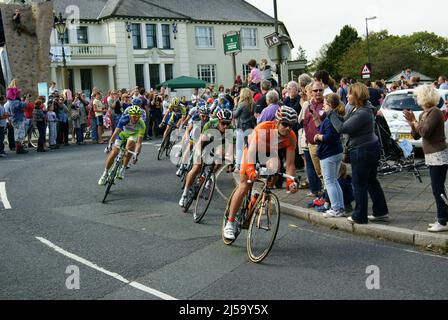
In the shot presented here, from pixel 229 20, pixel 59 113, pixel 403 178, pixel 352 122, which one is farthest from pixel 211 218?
pixel 229 20

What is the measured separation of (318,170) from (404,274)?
386 centimetres

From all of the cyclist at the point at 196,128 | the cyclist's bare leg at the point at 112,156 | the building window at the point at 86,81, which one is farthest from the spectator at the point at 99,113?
the building window at the point at 86,81

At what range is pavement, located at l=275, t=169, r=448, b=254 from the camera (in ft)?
23.4

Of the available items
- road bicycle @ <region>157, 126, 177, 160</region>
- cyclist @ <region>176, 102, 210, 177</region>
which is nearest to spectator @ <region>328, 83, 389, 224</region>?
cyclist @ <region>176, 102, 210, 177</region>

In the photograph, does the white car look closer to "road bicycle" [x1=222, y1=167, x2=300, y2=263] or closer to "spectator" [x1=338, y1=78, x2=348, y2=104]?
"spectator" [x1=338, y1=78, x2=348, y2=104]

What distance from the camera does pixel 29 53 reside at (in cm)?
3028

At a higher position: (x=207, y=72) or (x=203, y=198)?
(x=207, y=72)

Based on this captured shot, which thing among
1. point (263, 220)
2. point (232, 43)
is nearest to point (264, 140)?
point (263, 220)

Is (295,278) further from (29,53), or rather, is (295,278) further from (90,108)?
(29,53)

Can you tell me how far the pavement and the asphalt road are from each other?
0.19 m

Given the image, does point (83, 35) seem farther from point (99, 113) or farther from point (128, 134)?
point (128, 134)

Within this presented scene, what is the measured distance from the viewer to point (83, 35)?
47.2 meters

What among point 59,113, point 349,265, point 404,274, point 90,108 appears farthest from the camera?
point 90,108

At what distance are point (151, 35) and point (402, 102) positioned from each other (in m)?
37.1
